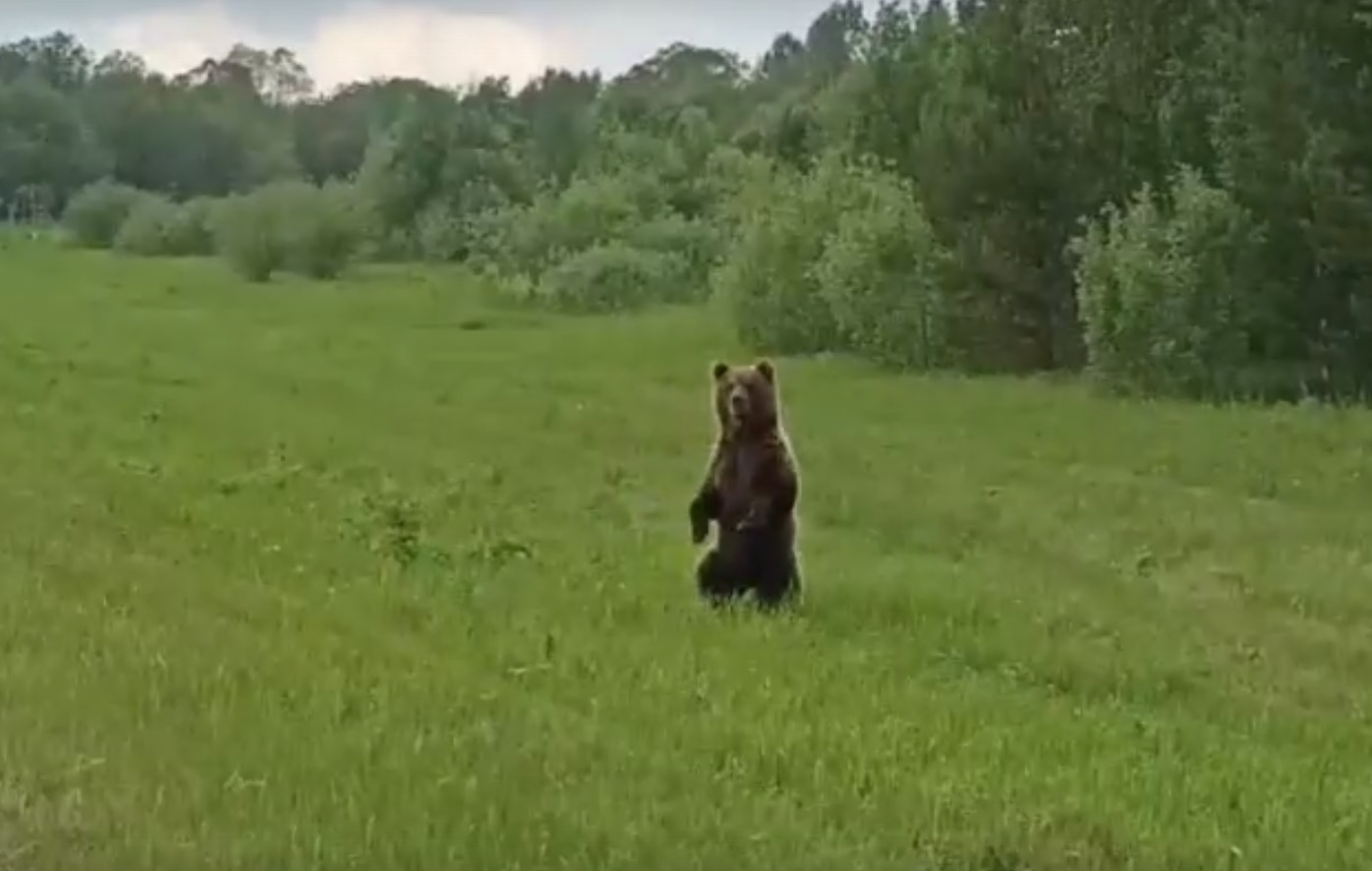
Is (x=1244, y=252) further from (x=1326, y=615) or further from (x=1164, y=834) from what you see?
(x=1164, y=834)

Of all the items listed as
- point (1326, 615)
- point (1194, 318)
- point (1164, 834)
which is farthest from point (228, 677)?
point (1194, 318)

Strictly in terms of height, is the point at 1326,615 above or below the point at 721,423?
below

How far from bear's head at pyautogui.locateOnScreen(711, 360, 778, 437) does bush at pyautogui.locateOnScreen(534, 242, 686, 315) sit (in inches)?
1394

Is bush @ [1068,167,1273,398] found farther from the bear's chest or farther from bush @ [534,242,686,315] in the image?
bush @ [534,242,686,315]

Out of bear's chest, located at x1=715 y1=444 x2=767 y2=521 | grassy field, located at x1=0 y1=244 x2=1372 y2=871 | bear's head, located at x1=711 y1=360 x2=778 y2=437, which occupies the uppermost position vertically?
bear's head, located at x1=711 y1=360 x2=778 y2=437

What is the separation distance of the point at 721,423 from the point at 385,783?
16.7 ft

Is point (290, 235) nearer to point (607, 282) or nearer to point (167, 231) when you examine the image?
point (607, 282)

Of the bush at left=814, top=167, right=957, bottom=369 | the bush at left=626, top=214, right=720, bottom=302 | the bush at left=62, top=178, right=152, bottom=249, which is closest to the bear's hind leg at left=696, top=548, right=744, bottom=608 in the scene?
the bush at left=814, top=167, right=957, bottom=369

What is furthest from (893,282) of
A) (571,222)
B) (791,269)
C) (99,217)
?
(99,217)

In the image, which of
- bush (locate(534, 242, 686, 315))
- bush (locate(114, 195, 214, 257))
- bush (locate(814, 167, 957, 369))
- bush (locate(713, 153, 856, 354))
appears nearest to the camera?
bush (locate(814, 167, 957, 369))

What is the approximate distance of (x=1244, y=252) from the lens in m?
26.7

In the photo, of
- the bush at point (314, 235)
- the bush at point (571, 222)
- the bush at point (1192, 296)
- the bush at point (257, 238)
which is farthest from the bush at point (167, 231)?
the bush at point (1192, 296)

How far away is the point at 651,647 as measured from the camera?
9.66 meters

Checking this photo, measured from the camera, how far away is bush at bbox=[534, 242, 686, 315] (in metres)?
47.7
